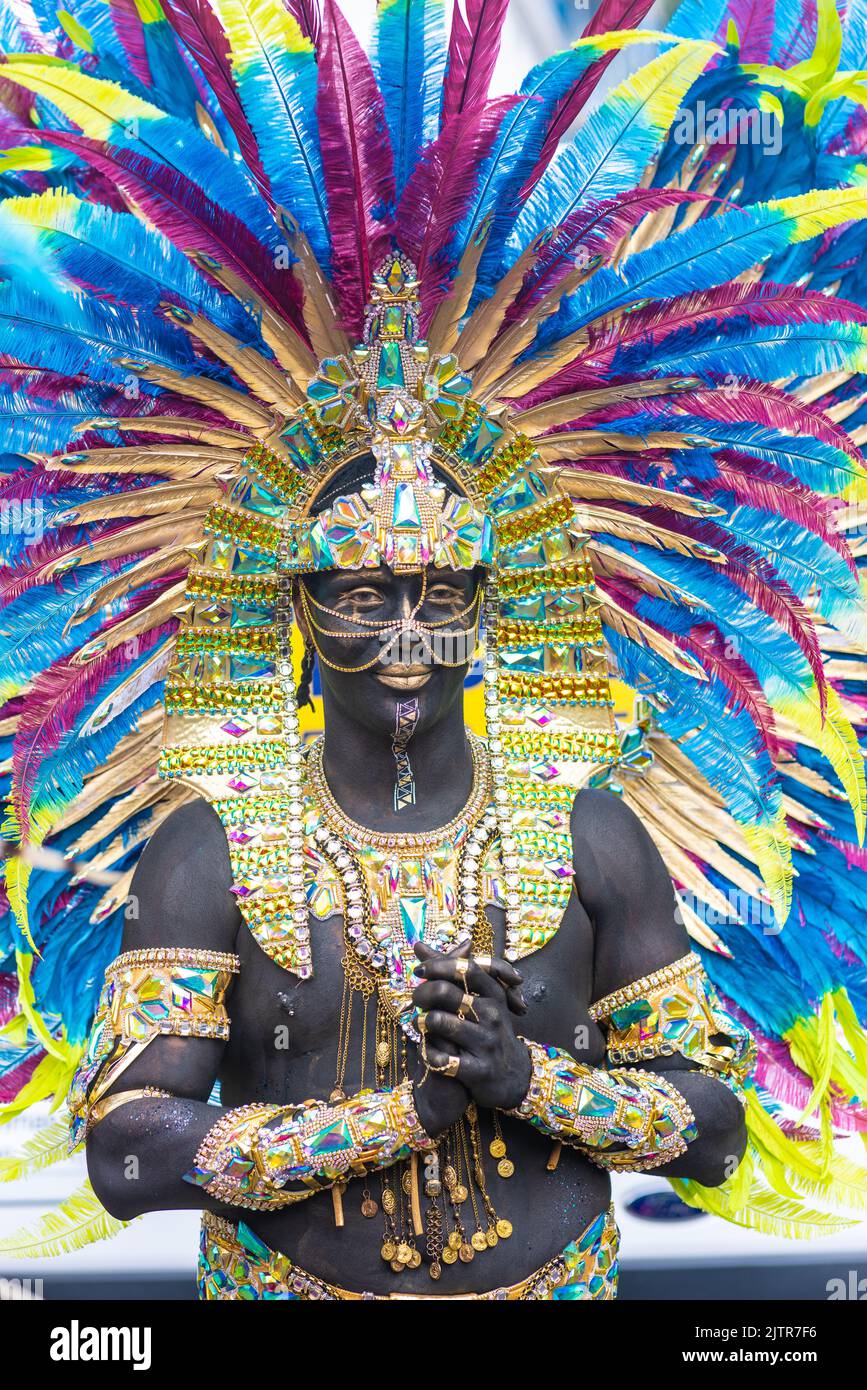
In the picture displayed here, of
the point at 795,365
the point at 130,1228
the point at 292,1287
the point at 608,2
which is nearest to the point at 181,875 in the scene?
the point at 292,1287

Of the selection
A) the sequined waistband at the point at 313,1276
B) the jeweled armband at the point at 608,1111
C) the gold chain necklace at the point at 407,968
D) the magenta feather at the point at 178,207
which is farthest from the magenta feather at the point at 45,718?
the jeweled armband at the point at 608,1111

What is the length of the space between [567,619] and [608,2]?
1149 millimetres

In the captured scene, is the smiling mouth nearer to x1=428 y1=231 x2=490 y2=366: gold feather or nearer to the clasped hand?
the clasped hand

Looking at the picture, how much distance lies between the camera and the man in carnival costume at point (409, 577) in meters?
3.40

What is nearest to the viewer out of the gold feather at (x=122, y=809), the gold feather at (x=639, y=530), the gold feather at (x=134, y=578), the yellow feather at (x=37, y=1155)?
the gold feather at (x=134, y=578)

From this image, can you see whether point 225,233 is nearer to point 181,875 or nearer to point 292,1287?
point 181,875

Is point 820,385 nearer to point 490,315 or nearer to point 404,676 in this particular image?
point 490,315

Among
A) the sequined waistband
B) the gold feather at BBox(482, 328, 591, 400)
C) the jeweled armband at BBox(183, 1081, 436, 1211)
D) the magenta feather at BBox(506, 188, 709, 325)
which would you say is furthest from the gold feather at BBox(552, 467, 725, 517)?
the sequined waistband

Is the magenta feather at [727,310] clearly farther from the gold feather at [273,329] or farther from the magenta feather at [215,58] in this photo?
the magenta feather at [215,58]

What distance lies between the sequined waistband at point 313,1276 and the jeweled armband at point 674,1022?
334 mm

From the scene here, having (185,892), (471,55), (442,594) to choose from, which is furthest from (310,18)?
(185,892)

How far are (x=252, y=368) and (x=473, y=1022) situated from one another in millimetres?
1310

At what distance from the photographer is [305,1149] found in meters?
3.30

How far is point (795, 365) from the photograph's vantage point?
143 inches
